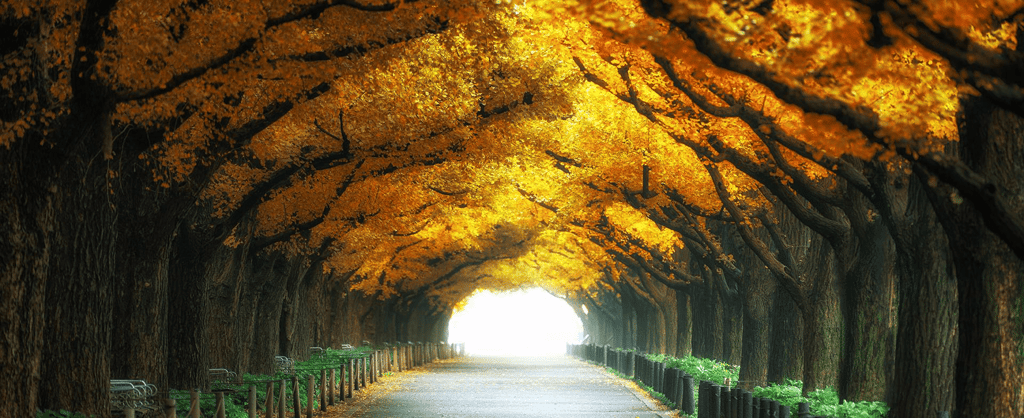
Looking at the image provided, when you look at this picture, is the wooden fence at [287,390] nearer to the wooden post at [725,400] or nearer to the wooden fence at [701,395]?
the wooden fence at [701,395]

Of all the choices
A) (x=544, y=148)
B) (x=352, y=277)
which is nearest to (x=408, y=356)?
(x=352, y=277)

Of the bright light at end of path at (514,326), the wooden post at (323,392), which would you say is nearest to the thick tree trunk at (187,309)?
the wooden post at (323,392)

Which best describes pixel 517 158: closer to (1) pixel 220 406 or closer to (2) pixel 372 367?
(2) pixel 372 367

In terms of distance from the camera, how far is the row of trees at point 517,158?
30.8ft

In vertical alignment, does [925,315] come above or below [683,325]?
above

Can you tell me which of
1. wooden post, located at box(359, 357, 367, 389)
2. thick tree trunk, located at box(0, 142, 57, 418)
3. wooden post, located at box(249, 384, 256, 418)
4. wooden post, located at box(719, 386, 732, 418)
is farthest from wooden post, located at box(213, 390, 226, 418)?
wooden post, located at box(359, 357, 367, 389)

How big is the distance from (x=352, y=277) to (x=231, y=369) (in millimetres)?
23095

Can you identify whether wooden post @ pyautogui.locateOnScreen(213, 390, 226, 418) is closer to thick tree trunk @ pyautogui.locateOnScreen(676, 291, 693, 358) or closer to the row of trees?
the row of trees

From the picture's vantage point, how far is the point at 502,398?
27469 millimetres

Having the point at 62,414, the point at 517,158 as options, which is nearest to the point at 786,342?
the point at 517,158

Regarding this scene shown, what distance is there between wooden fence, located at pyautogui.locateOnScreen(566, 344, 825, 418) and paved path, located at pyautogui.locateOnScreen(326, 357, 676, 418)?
496mm

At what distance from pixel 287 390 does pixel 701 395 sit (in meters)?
8.54

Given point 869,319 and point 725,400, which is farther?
point 725,400

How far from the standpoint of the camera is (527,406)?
24.5m
